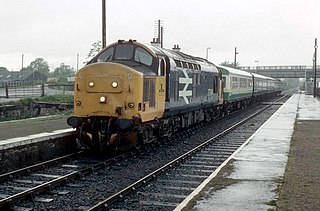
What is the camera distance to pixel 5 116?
29.2 m

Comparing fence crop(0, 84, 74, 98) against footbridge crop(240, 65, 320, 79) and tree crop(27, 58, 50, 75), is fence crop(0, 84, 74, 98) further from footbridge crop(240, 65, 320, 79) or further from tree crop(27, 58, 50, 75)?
tree crop(27, 58, 50, 75)

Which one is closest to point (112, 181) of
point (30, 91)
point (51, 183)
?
point (51, 183)

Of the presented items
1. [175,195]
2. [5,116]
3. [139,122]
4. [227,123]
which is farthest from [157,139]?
[5,116]

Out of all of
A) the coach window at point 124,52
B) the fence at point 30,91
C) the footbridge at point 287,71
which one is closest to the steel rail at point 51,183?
the coach window at point 124,52

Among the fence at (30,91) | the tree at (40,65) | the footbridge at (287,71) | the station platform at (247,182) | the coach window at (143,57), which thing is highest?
the tree at (40,65)

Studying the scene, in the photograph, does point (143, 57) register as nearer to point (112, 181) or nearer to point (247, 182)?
point (112, 181)

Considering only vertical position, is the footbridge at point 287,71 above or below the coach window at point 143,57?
above

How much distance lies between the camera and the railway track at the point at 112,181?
9.07 metres

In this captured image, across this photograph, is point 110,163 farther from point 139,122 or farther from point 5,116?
point 5,116

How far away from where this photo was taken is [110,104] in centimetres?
1362

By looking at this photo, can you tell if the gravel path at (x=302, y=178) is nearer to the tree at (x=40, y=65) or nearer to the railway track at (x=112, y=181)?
the railway track at (x=112, y=181)

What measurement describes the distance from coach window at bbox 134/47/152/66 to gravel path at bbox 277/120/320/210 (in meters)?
5.07

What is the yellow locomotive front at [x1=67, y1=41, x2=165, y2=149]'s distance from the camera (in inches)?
533

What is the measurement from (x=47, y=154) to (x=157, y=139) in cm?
427
